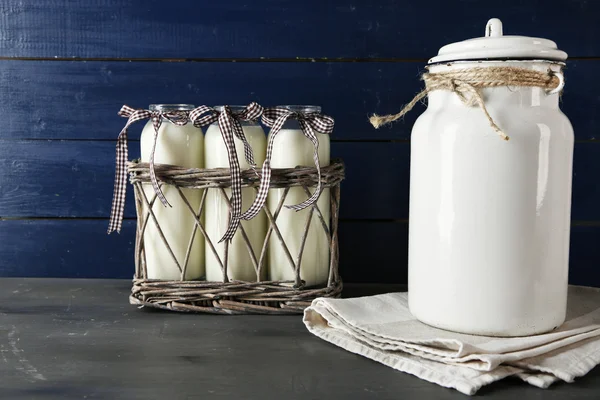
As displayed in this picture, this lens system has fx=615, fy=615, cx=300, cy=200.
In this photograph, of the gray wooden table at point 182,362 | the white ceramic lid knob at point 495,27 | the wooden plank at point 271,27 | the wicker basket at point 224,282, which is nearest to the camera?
the gray wooden table at point 182,362

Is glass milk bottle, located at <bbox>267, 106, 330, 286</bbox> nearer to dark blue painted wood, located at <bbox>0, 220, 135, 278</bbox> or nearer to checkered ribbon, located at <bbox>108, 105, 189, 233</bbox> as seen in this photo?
checkered ribbon, located at <bbox>108, 105, 189, 233</bbox>

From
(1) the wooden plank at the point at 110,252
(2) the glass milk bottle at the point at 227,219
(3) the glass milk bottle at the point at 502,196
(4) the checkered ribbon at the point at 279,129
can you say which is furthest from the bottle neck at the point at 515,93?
(1) the wooden plank at the point at 110,252

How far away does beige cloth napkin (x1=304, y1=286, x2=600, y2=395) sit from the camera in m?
0.63

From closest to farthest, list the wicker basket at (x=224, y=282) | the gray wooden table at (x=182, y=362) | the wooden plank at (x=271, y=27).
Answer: the gray wooden table at (x=182, y=362)
the wicker basket at (x=224, y=282)
the wooden plank at (x=271, y=27)

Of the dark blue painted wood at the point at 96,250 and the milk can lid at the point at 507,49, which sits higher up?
the milk can lid at the point at 507,49

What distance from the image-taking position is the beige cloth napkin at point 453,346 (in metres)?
0.63

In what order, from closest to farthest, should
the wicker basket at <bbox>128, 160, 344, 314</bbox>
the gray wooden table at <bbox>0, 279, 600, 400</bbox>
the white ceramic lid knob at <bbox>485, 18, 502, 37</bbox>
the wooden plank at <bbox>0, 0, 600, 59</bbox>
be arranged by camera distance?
the gray wooden table at <bbox>0, 279, 600, 400</bbox>, the white ceramic lid knob at <bbox>485, 18, 502, 37</bbox>, the wicker basket at <bbox>128, 160, 344, 314</bbox>, the wooden plank at <bbox>0, 0, 600, 59</bbox>

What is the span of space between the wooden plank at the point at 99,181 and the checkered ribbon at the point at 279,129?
0.23m

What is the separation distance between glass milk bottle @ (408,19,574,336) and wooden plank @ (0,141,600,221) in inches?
13.5

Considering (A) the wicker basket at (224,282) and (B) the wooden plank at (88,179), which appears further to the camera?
(B) the wooden plank at (88,179)

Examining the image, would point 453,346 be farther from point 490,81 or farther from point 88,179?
point 88,179

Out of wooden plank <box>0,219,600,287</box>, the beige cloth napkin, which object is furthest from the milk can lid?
wooden plank <box>0,219,600,287</box>

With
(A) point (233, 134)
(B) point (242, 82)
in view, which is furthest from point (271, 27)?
(A) point (233, 134)

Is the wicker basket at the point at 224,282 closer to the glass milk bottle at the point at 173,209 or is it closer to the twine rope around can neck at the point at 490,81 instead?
the glass milk bottle at the point at 173,209
